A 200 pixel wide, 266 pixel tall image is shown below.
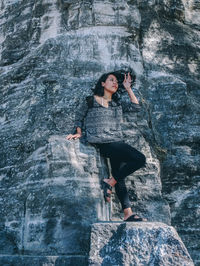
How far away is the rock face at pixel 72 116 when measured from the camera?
4.43 m

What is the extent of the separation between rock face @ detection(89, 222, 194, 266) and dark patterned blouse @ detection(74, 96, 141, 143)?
46.2 inches

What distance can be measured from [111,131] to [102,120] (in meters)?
0.17

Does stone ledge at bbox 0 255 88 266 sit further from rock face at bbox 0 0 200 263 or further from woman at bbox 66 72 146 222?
woman at bbox 66 72 146 222

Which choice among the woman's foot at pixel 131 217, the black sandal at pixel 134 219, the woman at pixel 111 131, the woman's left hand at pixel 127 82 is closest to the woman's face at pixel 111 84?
the woman at pixel 111 131

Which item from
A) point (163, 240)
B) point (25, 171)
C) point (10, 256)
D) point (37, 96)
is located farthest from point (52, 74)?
point (163, 240)

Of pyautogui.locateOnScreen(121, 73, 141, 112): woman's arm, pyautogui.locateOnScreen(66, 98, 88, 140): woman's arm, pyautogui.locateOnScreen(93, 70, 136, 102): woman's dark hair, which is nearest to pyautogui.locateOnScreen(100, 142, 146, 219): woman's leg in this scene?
pyautogui.locateOnScreen(66, 98, 88, 140): woman's arm

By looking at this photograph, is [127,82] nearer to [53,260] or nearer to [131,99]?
[131,99]

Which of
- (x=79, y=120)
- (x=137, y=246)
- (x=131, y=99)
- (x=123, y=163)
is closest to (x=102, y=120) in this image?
(x=79, y=120)

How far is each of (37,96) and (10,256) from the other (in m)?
2.07

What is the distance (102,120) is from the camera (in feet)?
15.5

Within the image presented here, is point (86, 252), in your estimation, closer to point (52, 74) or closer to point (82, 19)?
point (52, 74)

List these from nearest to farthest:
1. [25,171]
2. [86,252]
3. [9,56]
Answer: [86,252] → [25,171] → [9,56]

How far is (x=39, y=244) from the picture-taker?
4250 mm

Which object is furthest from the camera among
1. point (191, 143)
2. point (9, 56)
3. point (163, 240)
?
point (9, 56)
